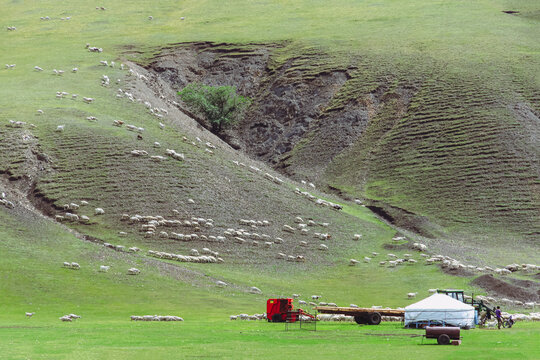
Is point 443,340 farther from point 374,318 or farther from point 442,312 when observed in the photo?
point 374,318

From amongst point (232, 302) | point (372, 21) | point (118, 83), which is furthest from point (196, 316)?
point (372, 21)

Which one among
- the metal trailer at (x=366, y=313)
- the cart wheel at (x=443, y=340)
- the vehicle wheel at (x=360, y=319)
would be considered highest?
the metal trailer at (x=366, y=313)

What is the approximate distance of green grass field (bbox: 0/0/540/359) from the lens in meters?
40.3

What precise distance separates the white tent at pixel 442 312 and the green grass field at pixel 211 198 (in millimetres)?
1531

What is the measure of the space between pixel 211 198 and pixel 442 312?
4180 cm

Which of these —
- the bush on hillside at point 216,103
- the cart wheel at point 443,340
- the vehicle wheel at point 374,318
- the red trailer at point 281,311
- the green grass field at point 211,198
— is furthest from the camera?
the bush on hillside at point 216,103

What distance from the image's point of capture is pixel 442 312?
152ft

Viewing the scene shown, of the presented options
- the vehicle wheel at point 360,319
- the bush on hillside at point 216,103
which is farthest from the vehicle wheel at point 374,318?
the bush on hillside at point 216,103

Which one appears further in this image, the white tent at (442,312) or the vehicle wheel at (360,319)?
the vehicle wheel at (360,319)

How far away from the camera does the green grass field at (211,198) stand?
132ft

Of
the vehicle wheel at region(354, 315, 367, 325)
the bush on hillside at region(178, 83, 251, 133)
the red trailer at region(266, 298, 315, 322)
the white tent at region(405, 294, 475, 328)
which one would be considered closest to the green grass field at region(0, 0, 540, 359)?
the vehicle wheel at region(354, 315, 367, 325)

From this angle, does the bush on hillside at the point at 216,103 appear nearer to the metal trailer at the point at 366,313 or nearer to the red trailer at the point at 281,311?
the red trailer at the point at 281,311

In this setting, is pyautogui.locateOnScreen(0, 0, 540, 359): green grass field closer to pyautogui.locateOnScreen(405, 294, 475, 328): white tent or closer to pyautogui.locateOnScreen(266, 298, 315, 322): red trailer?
pyautogui.locateOnScreen(405, 294, 475, 328): white tent

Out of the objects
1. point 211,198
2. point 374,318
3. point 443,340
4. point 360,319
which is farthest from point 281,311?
point 211,198
